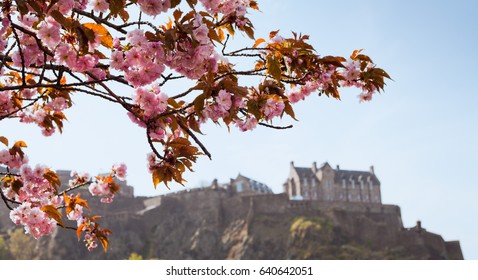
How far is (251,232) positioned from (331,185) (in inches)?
720

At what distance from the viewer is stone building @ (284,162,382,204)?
239ft

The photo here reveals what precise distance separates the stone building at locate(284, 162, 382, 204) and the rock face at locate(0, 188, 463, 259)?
23.9ft

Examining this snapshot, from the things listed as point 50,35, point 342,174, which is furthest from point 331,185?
point 50,35

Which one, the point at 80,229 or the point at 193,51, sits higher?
the point at 193,51

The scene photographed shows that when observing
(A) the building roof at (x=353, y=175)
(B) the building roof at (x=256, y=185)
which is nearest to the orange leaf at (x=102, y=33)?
(B) the building roof at (x=256, y=185)

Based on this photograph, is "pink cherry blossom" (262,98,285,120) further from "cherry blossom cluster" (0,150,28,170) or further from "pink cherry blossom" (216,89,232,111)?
"cherry blossom cluster" (0,150,28,170)

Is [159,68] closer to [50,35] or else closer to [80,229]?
[50,35]

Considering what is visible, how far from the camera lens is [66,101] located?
4.99m

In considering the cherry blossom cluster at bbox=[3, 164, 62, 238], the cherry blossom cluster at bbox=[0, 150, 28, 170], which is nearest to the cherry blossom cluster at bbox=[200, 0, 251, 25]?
the cherry blossom cluster at bbox=[3, 164, 62, 238]

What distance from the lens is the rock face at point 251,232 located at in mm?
59500

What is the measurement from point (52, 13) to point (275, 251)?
195ft

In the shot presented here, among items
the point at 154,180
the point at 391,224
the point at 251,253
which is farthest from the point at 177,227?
the point at 154,180

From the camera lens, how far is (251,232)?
60.5m
